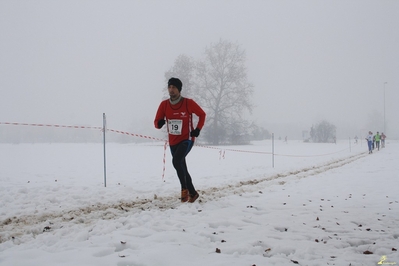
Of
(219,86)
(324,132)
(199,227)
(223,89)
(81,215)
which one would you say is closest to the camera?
(199,227)

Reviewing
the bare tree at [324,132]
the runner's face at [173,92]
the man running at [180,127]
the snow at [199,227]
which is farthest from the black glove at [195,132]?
the bare tree at [324,132]

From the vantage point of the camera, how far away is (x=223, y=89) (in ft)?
130

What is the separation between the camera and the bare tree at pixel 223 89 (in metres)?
39.1

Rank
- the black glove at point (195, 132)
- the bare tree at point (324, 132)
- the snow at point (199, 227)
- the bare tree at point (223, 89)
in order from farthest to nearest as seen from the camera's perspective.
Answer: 1. the bare tree at point (324, 132)
2. the bare tree at point (223, 89)
3. the black glove at point (195, 132)
4. the snow at point (199, 227)

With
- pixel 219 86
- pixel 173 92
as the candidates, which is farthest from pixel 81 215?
pixel 219 86

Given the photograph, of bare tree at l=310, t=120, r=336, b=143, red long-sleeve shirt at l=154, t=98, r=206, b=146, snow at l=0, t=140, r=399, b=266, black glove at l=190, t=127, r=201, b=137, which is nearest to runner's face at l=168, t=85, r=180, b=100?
red long-sleeve shirt at l=154, t=98, r=206, b=146

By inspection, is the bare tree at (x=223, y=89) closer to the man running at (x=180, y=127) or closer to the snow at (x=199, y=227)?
the snow at (x=199, y=227)

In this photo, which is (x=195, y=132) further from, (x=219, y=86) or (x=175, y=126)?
(x=219, y=86)

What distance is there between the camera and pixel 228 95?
130 ft

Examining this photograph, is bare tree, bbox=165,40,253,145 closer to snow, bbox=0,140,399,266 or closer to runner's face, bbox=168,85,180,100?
snow, bbox=0,140,399,266

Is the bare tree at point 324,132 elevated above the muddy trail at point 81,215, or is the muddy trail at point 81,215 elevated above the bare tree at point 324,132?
the bare tree at point 324,132

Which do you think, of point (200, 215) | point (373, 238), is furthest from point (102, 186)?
point (373, 238)

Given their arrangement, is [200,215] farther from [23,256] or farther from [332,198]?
[332,198]

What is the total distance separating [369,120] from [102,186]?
10862 cm
